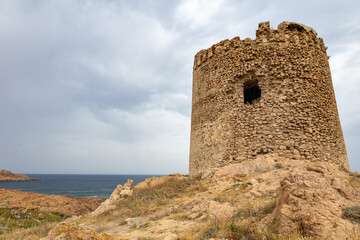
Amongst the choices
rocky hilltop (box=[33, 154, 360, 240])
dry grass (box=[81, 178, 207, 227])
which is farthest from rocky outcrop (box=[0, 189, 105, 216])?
rocky hilltop (box=[33, 154, 360, 240])

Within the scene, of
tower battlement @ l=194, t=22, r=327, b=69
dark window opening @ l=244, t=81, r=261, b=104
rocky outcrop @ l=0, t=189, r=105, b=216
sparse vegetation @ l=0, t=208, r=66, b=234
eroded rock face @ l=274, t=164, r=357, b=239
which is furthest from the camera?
rocky outcrop @ l=0, t=189, r=105, b=216

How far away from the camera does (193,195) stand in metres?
7.60

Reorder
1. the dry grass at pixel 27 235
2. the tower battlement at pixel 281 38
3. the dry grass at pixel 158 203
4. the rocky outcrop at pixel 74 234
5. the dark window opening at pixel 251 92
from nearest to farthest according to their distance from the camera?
the rocky outcrop at pixel 74 234 < the dry grass at pixel 27 235 < the dry grass at pixel 158 203 < the tower battlement at pixel 281 38 < the dark window opening at pixel 251 92

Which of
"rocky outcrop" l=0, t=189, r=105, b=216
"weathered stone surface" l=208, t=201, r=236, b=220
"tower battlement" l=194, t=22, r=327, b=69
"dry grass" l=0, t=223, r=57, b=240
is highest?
"tower battlement" l=194, t=22, r=327, b=69

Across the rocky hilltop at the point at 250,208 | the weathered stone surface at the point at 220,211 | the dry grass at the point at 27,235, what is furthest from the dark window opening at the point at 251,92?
the dry grass at the point at 27,235

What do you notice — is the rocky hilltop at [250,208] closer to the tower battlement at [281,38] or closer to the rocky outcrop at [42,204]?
the tower battlement at [281,38]

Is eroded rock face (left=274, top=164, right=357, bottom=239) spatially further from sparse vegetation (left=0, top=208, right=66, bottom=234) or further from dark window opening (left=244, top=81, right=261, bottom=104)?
sparse vegetation (left=0, top=208, right=66, bottom=234)

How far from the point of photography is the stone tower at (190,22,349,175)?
29.3 ft

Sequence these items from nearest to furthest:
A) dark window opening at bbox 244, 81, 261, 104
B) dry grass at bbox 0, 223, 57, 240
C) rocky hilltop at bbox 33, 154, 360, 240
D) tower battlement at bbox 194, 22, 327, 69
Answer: rocky hilltop at bbox 33, 154, 360, 240, dry grass at bbox 0, 223, 57, 240, tower battlement at bbox 194, 22, 327, 69, dark window opening at bbox 244, 81, 261, 104

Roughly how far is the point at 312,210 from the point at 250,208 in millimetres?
1632

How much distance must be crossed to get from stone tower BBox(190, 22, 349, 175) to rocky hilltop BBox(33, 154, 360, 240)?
810 mm

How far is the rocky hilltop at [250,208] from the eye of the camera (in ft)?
10.8

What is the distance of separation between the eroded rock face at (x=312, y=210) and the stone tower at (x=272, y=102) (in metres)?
4.75

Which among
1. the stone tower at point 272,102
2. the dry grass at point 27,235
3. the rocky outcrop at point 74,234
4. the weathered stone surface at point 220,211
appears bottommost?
the dry grass at point 27,235
